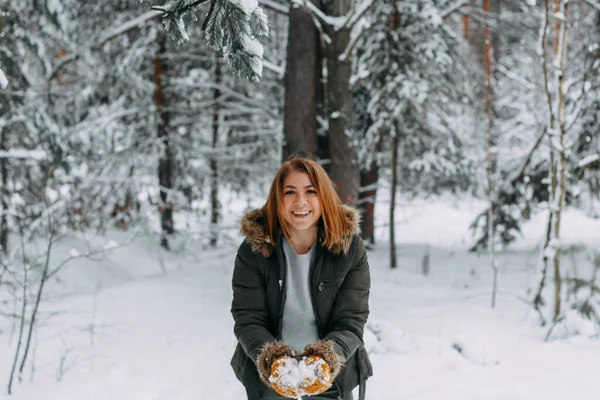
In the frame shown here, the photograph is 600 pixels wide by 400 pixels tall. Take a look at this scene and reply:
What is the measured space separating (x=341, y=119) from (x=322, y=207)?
13.0 feet

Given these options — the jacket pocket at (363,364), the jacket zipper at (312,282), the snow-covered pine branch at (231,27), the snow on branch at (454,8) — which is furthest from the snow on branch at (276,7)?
the jacket pocket at (363,364)

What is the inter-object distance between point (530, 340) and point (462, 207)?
846 inches

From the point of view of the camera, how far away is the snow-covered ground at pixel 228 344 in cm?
398

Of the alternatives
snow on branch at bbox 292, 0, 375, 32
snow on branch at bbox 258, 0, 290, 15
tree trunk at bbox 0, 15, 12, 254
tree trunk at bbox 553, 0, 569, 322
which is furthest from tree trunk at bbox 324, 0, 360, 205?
tree trunk at bbox 0, 15, 12, 254

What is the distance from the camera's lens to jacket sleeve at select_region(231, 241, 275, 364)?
2277 millimetres

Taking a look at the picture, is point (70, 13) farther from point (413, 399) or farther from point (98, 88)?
point (413, 399)

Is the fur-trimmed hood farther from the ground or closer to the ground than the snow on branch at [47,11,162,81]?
closer to the ground

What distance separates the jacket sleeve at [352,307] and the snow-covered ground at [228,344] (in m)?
1.79

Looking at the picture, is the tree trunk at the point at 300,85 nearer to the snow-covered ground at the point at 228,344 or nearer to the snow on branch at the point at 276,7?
the snow on branch at the point at 276,7

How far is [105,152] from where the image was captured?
1006 centimetres

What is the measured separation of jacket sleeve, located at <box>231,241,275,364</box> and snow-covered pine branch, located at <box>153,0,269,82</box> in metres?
0.84

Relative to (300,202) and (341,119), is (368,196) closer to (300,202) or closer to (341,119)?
(341,119)

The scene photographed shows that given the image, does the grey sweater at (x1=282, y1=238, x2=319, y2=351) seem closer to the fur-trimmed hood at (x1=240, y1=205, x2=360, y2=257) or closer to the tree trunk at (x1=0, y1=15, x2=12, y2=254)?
the fur-trimmed hood at (x1=240, y1=205, x2=360, y2=257)

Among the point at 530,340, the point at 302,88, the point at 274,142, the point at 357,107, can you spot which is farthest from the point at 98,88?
the point at 530,340
